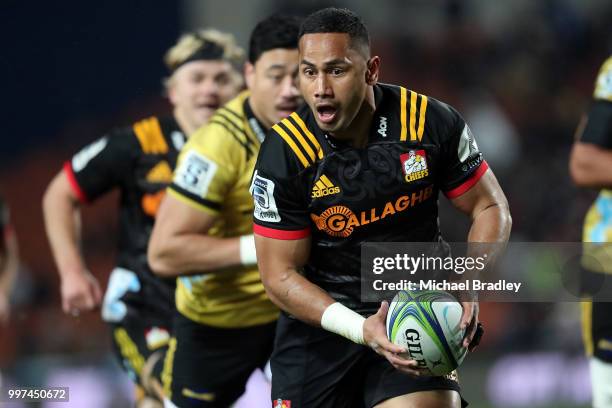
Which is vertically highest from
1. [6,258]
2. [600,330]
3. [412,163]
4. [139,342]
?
[412,163]

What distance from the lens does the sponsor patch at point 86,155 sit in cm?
671

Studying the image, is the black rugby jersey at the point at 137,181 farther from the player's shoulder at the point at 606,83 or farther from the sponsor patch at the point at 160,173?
the player's shoulder at the point at 606,83

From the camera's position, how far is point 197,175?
17.9 feet

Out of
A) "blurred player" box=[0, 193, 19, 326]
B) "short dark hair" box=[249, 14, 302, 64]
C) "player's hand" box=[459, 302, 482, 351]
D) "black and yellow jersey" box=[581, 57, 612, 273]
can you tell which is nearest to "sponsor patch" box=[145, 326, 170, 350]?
"blurred player" box=[0, 193, 19, 326]

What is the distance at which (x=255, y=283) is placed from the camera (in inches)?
230

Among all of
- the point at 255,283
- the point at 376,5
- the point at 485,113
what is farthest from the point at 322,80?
the point at 376,5

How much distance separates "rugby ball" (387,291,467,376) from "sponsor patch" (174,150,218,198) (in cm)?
156

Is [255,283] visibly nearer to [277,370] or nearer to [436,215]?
[277,370]

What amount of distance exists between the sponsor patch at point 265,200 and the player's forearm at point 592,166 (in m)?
2.04

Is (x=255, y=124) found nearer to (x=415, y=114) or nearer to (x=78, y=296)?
(x=415, y=114)

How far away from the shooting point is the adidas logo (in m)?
4.45

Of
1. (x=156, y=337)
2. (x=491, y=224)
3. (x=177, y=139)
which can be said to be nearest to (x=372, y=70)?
(x=491, y=224)

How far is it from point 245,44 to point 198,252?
10325mm

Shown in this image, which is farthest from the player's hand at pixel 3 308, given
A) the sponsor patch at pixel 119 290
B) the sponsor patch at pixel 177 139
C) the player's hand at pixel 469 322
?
the player's hand at pixel 469 322
